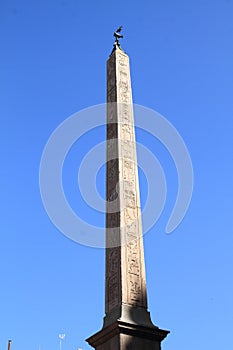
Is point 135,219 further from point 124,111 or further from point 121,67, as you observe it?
point 121,67

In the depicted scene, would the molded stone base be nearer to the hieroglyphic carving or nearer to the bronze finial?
the hieroglyphic carving

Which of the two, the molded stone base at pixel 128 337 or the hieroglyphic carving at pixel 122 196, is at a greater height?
the hieroglyphic carving at pixel 122 196

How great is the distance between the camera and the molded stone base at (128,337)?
10.7m

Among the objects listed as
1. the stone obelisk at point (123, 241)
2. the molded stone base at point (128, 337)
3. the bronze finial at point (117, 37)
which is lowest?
the molded stone base at point (128, 337)

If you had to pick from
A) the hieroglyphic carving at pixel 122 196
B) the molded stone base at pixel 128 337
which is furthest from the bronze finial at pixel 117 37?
the molded stone base at pixel 128 337

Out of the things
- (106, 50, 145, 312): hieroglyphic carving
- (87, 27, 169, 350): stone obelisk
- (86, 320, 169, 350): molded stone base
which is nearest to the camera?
(86, 320, 169, 350): molded stone base

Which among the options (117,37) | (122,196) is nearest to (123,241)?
(122,196)

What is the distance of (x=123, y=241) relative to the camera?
1203 cm

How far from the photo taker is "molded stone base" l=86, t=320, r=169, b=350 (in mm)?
10672

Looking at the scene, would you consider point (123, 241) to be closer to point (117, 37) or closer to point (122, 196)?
point (122, 196)

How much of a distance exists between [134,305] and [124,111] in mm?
4906

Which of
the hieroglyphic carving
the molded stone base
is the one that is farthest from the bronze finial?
the molded stone base

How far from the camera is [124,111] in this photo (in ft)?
46.6

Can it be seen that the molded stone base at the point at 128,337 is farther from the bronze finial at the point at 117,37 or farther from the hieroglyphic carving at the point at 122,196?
the bronze finial at the point at 117,37
